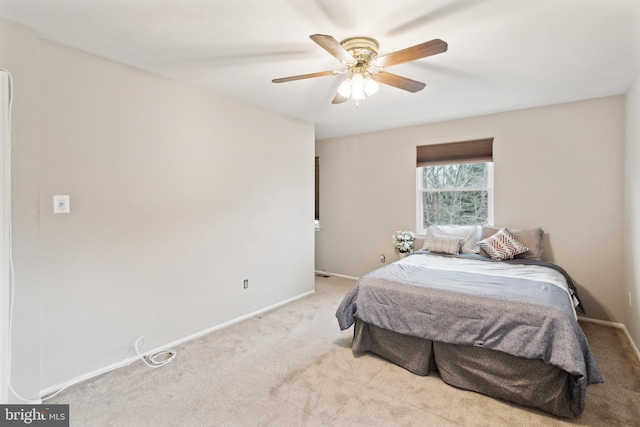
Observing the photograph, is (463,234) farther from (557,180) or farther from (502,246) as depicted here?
(557,180)

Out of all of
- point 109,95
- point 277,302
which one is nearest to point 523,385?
point 277,302

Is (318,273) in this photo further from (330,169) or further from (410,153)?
(410,153)

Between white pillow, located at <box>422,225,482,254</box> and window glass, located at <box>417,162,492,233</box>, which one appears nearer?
white pillow, located at <box>422,225,482,254</box>

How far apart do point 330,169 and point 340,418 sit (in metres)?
3.96

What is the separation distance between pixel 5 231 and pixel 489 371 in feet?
10.4

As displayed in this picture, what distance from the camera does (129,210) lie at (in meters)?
2.57

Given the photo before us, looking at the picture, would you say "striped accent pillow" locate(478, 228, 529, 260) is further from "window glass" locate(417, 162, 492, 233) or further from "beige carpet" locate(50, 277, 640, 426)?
"beige carpet" locate(50, 277, 640, 426)

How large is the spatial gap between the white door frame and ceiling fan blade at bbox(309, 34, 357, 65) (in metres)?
1.87

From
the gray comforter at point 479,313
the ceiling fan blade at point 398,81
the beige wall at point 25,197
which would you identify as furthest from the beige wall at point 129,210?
the ceiling fan blade at point 398,81

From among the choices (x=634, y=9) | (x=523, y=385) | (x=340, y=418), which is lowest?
(x=340, y=418)

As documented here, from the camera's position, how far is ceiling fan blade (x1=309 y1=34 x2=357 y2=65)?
166 cm

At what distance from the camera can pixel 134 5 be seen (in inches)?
69.6

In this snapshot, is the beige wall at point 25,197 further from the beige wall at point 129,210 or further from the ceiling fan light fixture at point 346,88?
the ceiling fan light fixture at point 346,88

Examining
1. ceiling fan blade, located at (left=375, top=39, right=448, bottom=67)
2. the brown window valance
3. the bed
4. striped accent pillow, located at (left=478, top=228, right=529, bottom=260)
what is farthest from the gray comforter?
the brown window valance
